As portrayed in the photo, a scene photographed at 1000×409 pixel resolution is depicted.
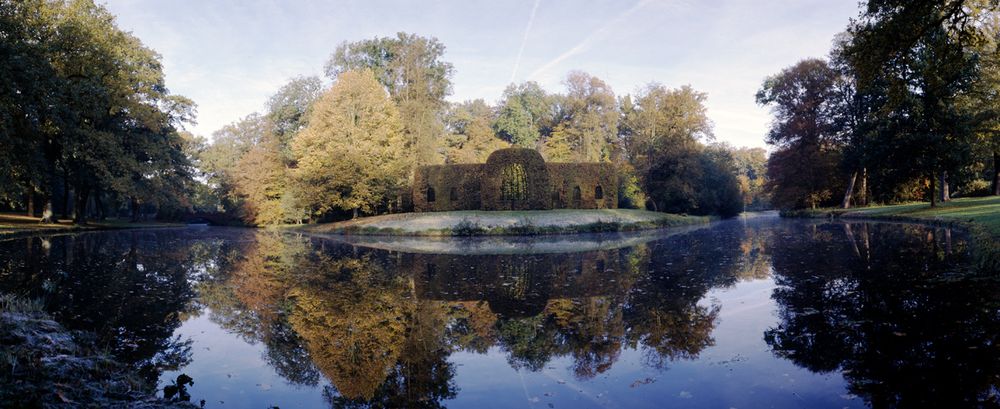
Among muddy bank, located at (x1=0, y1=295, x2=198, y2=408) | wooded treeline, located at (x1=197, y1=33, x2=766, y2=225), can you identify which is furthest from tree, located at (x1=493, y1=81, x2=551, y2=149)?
muddy bank, located at (x1=0, y1=295, x2=198, y2=408)

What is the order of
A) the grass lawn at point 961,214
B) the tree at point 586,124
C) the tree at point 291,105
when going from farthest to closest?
1. the tree at point 586,124
2. the tree at point 291,105
3. the grass lawn at point 961,214

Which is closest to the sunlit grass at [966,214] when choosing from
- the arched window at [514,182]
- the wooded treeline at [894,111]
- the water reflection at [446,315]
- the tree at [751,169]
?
the wooded treeline at [894,111]

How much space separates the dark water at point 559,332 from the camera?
4551mm

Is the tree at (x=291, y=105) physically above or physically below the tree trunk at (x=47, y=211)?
above

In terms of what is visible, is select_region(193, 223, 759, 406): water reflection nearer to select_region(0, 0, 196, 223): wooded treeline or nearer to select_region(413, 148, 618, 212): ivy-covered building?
select_region(0, 0, 196, 223): wooded treeline

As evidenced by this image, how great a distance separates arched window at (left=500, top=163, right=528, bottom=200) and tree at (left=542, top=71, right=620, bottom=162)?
2242 cm

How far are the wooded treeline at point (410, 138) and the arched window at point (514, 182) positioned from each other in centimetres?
810

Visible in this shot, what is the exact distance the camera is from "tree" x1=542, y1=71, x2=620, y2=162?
56281 mm

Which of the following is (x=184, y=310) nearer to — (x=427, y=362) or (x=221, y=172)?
(x=427, y=362)

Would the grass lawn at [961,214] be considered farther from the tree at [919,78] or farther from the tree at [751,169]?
the tree at [751,169]

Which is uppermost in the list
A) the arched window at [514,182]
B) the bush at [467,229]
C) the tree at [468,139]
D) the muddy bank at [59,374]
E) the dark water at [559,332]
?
the tree at [468,139]

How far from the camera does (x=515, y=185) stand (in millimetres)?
34594

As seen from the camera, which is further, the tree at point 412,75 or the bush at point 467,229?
the tree at point 412,75

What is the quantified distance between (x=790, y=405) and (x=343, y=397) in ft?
12.4
